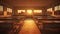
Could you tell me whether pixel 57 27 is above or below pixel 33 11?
below

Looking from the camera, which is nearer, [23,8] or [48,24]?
[48,24]

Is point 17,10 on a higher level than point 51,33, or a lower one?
higher

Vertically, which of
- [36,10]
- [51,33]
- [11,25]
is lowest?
[51,33]

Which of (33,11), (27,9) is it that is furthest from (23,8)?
(33,11)

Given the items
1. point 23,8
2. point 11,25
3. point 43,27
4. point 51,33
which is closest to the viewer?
point 51,33

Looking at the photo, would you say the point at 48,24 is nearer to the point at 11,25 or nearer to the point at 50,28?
the point at 50,28

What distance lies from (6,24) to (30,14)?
1931cm

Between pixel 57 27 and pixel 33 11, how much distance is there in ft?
60.2

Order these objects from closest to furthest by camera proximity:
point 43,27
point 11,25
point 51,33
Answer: point 51,33 < point 11,25 < point 43,27

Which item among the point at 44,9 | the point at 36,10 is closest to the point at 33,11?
the point at 36,10

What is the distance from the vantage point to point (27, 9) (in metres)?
25.4

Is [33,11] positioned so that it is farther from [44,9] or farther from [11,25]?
[11,25]

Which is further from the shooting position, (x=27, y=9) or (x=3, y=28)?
(x=27, y=9)

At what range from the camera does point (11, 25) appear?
23.0 ft
